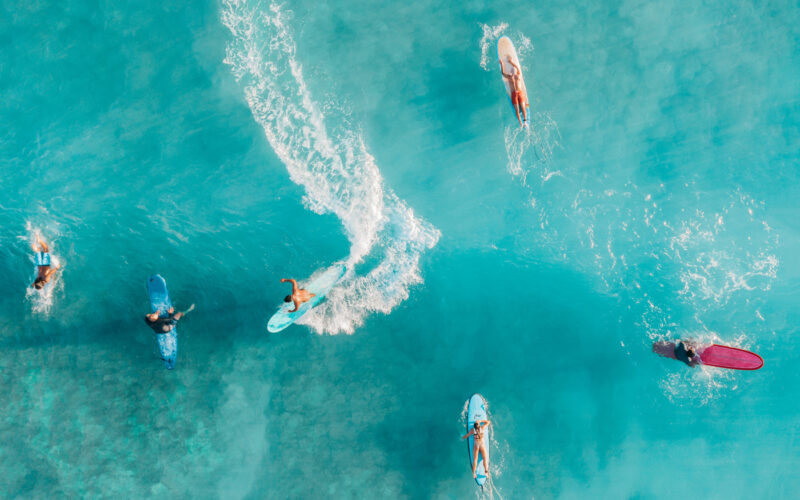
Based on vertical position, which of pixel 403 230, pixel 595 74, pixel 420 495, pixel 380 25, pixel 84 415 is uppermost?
pixel 380 25

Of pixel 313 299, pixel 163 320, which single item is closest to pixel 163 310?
pixel 163 320

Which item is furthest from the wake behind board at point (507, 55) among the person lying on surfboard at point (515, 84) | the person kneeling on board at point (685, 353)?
the person kneeling on board at point (685, 353)

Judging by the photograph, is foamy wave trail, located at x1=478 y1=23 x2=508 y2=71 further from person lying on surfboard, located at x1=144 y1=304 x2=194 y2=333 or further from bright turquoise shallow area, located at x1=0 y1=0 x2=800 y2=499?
person lying on surfboard, located at x1=144 y1=304 x2=194 y2=333

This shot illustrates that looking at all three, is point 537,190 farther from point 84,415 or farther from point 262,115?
point 84,415

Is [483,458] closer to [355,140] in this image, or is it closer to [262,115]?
[355,140]

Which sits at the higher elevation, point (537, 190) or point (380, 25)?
point (380, 25)

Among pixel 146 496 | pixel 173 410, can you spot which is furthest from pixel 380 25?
pixel 146 496

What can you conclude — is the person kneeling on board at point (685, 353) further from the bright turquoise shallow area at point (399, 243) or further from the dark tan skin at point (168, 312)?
the dark tan skin at point (168, 312)
